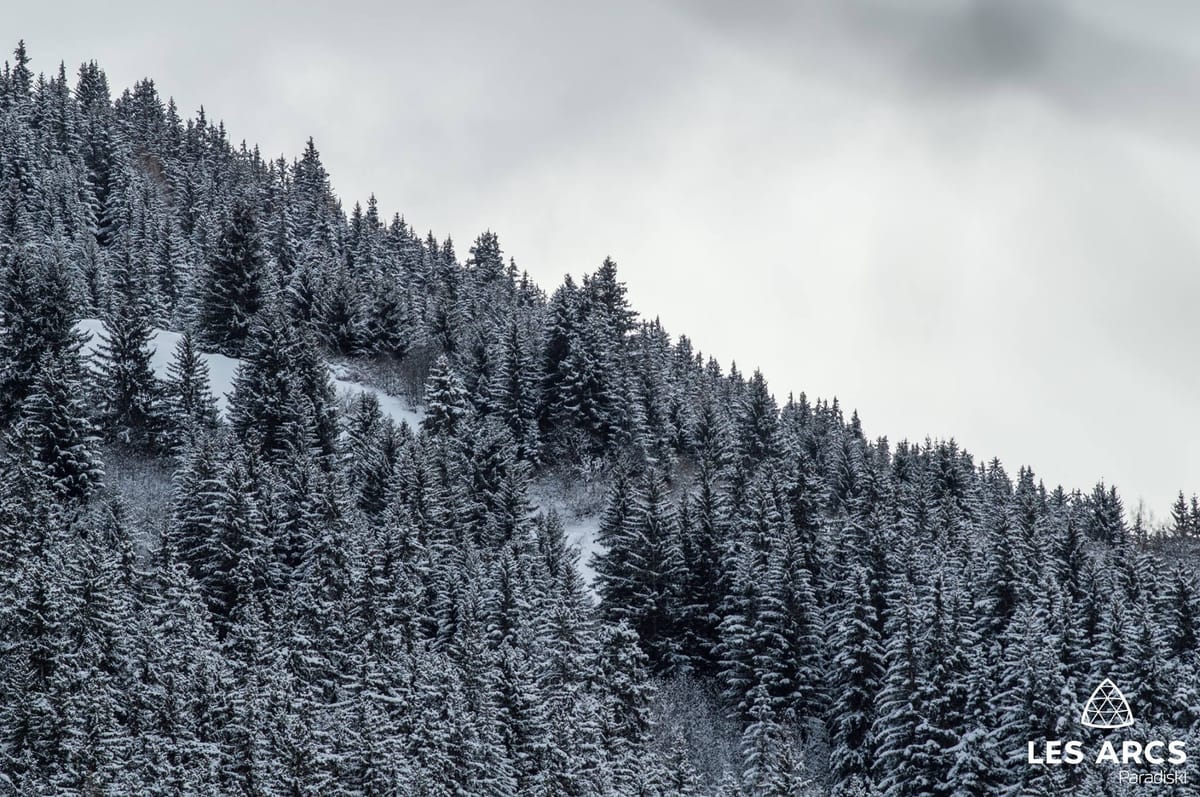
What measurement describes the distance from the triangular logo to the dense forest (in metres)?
0.69

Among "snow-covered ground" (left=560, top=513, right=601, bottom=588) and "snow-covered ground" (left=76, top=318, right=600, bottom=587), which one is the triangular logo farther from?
"snow-covered ground" (left=560, top=513, right=601, bottom=588)

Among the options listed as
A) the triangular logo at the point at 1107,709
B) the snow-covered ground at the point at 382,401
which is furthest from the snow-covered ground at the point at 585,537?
the triangular logo at the point at 1107,709

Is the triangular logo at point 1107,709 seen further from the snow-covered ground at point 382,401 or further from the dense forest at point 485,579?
the snow-covered ground at point 382,401

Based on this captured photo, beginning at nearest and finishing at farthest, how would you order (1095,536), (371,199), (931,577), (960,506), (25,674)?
(25,674), (931,577), (960,506), (1095,536), (371,199)

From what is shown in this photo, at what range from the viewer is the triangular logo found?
4794 centimetres

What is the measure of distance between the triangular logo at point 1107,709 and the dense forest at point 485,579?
2.28 ft

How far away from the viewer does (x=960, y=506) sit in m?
83.0

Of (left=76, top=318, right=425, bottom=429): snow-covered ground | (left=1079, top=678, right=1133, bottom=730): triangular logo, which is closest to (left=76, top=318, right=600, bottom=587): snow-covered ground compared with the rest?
(left=76, top=318, right=425, bottom=429): snow-covered ground

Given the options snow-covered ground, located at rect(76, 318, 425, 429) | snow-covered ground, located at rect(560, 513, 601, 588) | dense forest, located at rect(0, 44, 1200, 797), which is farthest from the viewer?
snow-covered ground, located at rect(76, 318, 425, 429)

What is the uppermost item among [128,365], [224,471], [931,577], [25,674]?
[128,365]

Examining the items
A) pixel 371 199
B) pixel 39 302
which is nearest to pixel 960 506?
pixel 39 302

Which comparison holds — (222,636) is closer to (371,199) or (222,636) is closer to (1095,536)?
(1095,536)

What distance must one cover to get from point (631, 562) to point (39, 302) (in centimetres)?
4131

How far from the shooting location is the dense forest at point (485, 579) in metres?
36.8
